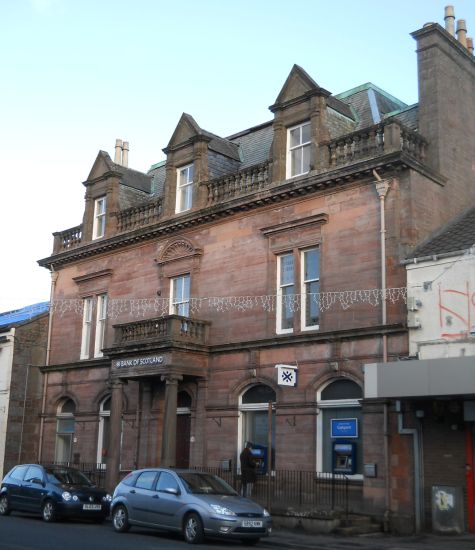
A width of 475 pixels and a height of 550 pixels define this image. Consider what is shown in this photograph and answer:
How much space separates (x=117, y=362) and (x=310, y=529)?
1053cm

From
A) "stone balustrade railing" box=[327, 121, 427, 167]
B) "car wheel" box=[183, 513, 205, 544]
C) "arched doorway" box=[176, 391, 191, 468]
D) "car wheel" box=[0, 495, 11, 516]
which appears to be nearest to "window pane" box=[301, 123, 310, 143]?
"stone balustrade railing" box=[327, 121, 427, 167]

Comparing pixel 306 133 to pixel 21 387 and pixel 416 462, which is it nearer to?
pixel 416 462

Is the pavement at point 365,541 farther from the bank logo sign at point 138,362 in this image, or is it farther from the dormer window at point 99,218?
the dormer window at point 99,218

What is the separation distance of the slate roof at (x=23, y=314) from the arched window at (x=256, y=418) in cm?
1321

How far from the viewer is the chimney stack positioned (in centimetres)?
2492

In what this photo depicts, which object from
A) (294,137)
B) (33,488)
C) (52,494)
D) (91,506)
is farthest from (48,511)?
(294,137)

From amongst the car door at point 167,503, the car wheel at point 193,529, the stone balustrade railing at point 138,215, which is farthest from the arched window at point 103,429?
the car wheel at point 193,529

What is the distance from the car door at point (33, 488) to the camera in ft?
63.7

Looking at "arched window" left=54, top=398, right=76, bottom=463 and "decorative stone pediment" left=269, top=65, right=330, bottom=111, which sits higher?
"decorative stone pediment" left=269, top=65, right=330, bottom=111

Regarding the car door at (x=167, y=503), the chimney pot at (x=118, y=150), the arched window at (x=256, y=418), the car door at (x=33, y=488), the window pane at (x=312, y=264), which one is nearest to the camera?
the car door at (x=167, y=503)

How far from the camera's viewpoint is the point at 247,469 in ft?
69.6

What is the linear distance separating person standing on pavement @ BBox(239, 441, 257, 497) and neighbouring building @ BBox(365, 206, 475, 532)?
15.0 feet

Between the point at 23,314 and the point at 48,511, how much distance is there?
18570 mm

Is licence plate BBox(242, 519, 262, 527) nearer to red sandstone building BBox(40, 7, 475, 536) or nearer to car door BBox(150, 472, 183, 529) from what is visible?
car door BBox(150, 472, 183, 529)
